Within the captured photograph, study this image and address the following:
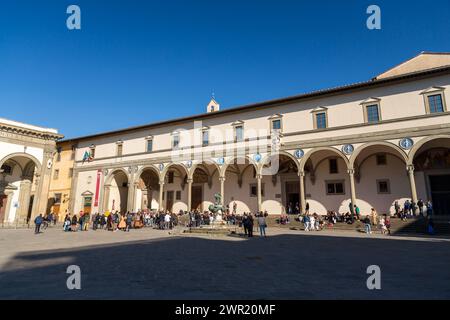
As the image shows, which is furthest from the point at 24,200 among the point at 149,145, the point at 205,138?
the point at 205,138

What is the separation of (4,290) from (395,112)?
21.9 metres

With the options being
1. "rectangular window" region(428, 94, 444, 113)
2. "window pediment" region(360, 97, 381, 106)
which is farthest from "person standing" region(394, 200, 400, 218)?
"window pediment" region(360, 97, 381, 106)

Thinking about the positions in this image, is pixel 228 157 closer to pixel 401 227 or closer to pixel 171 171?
pixel 171 171

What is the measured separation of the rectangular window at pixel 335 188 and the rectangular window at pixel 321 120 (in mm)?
4736

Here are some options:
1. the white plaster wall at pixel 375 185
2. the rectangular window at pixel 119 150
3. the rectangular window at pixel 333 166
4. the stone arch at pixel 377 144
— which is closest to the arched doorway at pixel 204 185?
the rectangular window at pixel 119 150

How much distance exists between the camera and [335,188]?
22.6 m

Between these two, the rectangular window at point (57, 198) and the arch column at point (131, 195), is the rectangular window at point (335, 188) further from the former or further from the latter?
the rectangular window at point (57, 198)

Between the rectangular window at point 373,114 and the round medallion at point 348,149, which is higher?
the rectangular window at point 373,114

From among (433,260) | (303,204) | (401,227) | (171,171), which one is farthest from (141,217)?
(433,260)

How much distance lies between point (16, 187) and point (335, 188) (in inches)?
1148

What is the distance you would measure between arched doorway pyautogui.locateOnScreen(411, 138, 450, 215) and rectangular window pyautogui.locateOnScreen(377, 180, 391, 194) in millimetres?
1836

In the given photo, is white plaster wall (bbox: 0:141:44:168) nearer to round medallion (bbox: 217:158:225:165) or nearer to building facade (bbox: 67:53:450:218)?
building facade (bbox: 67:53:450:218)

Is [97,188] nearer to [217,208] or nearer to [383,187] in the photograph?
[217,208]

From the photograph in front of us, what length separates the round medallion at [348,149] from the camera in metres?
20.1
